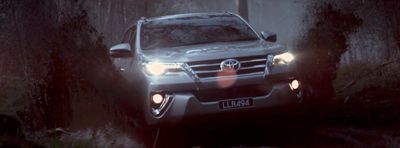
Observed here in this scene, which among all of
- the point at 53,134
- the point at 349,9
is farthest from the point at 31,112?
the point at 349,9

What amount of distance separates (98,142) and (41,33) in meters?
3.19

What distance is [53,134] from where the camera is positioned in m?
9.02

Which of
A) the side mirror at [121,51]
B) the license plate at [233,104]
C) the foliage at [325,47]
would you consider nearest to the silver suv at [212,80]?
the license plate at [233,104]

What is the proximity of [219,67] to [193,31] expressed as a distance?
1.92m

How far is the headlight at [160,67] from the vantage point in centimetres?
759

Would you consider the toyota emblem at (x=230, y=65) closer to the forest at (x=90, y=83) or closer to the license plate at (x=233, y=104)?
the license plate at (x=233, y=104)

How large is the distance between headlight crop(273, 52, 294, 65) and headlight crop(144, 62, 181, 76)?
1277 mm

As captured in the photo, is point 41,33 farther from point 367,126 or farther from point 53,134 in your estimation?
point 367,126

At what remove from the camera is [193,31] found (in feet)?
30.8

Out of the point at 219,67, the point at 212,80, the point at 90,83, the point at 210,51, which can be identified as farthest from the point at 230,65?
the point at 90,83

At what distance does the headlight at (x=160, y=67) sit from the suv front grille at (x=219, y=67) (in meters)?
0.18

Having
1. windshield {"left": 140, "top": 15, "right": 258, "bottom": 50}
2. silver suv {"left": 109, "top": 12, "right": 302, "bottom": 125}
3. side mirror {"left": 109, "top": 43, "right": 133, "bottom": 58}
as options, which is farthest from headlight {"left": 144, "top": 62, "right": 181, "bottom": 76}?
windshield {"left": 140, "top": 15, "right": 258, "bottom": 50}

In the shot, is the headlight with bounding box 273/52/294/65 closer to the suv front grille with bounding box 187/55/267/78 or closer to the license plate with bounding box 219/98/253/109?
the suv front grille with bounding box 187/55/267/78

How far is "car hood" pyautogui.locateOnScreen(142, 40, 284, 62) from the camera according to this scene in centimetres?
768
